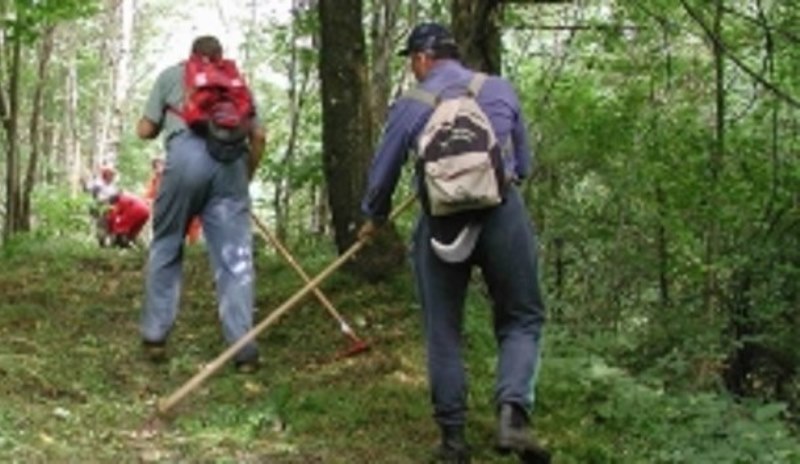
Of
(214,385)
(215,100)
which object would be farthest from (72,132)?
(214,385)

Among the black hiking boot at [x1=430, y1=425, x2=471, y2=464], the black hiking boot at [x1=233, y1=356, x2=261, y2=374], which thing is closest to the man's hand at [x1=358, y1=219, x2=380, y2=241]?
the black hiking boot at [x1=430, y1=425, x2=471, y2=464]

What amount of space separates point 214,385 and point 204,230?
3.80 ft

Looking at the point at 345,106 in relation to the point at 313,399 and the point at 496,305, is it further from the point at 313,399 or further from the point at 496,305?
the point at 496,305

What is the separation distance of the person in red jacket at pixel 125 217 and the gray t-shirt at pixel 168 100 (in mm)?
8970

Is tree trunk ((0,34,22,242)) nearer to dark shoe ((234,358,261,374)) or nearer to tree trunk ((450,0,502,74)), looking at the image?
tree trunk ((450,0,502,74))

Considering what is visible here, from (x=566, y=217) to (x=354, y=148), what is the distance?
4.98 m

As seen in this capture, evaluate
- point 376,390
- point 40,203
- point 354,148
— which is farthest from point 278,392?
point 40,203

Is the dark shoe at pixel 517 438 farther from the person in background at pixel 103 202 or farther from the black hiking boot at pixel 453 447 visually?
the person in background at pixel 103 202

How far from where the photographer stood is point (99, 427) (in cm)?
552

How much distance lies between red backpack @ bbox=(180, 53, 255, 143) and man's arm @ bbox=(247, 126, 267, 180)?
0.38 ft

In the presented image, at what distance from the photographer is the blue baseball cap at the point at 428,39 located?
5.23 m

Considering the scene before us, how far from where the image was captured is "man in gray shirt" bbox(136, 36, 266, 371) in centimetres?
694

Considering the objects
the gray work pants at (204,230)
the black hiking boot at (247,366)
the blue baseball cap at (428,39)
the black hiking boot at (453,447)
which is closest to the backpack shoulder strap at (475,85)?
the blue baseball cap at (428,39)

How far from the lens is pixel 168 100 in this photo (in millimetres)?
6953
